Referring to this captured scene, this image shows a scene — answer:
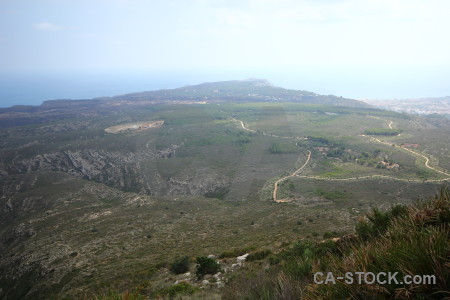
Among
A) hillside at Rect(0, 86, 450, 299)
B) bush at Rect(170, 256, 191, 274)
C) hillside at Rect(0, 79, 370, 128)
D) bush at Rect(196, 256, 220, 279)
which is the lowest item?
hillside at Rect(0, 86, 450, 299)

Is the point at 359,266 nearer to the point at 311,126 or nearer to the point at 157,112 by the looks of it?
the point at 311,126

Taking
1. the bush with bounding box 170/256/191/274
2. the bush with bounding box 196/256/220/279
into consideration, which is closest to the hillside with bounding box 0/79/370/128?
the bush with bounding box 170/256/191/274

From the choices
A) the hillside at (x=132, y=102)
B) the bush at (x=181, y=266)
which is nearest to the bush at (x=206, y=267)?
the bush at (x=181, y=266)

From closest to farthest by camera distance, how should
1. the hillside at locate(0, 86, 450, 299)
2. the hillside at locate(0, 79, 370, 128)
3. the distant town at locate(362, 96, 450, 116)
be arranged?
1. the hillside at locate(0, 86, 450, 299)
2. the hillside at locate(0, 79, 370, 128)
3. the distant town at locate(362, 96, 450, 116)

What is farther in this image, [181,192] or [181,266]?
→ [181,192]

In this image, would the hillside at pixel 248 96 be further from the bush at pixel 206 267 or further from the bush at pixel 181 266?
the bush at pixel 206 267

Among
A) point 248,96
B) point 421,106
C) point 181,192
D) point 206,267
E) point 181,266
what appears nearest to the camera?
point 206,267

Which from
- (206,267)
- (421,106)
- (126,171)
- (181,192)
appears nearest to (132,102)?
(126,171)

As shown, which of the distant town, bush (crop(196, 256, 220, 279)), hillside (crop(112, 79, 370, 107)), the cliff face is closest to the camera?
bush (crop(196, 256, 220, 279))

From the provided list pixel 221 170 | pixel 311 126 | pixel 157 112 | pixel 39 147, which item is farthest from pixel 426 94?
pixel 39 147

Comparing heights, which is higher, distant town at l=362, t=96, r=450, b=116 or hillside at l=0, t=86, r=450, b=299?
distant town at l=362, t=96, r=450, b=116

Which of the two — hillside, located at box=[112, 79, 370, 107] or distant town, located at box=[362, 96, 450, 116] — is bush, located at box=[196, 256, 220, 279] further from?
distant town, located at box=[362, 96, 450, 116]

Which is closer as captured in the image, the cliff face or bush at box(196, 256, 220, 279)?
bush at box(196, 256, 220, 279)

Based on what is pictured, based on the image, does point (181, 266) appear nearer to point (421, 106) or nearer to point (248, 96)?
point (248, 96)
